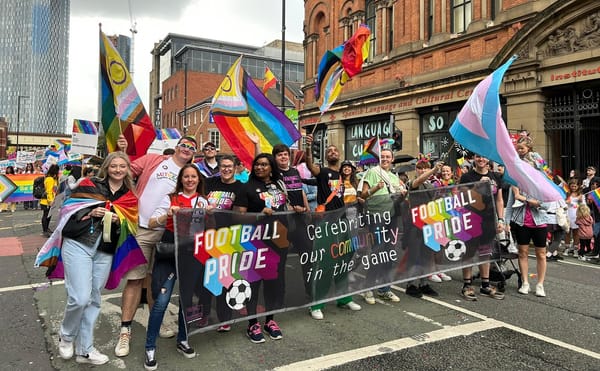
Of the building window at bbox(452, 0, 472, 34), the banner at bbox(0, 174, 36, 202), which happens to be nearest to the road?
the building window at bbox(452, 0, 472, 34)

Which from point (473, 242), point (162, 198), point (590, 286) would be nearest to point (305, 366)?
point (162, 198)

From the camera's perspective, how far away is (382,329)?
471cm

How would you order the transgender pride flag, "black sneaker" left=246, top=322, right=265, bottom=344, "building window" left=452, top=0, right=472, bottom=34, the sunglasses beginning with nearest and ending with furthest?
"black sneaker" left=246, top=322, right=265, bottom=344
the sunglasses
the transgender pride flag
"building window" left=452, top=0, right=472, bottom=34

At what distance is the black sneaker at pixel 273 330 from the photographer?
4.42m

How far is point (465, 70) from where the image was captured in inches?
651

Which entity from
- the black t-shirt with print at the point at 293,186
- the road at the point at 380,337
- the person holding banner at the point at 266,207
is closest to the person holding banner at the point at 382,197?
the road at the point at 380,337

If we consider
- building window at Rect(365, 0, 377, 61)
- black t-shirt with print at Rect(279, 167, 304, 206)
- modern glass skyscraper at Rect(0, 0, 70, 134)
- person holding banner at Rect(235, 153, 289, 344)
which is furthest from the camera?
modern glass skyscraper at Rect(0, 0, 70, 134)

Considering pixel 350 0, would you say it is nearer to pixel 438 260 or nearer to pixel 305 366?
pixel 438 260

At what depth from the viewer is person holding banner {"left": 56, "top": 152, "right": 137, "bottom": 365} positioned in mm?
3746

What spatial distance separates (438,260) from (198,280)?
11.3ft

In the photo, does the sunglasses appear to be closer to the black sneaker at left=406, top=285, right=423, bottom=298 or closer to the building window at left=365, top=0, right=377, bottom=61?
the black sneaker at left=406, top=285, right=423, bottom=298

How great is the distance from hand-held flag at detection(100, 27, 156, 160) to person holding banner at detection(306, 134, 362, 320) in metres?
2.25

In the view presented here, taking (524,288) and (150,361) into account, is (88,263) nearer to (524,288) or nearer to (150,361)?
(150,361)

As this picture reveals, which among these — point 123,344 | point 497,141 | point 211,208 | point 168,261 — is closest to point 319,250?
point 211,208
